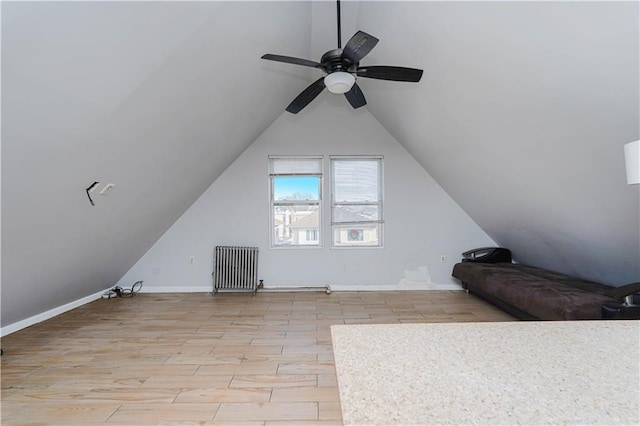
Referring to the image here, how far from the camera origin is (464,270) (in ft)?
13.3

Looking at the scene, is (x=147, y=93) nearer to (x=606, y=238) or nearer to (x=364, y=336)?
(x=364, y=336)

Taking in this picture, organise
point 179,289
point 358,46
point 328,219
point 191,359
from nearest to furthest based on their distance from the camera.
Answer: point 358,46 < point 191,359 < point 179,289 < point 328,219

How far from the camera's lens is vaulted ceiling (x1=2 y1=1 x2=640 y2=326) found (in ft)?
4.67

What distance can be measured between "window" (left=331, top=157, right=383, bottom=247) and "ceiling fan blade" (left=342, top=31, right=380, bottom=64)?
2.59 metres

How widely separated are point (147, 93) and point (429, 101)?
2.44 m

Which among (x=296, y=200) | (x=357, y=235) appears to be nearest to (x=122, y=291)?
(x=296, y=200)

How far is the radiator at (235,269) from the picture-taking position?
169 inches

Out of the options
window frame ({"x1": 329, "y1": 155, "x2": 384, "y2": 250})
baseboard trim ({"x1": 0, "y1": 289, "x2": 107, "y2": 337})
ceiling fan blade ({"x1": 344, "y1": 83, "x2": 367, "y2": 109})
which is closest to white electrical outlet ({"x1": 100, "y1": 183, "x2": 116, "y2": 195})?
baseboard trim ({"x1": 0, "y1": 289, "x2": 107, "y2": 337})

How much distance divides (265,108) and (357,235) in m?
2.32

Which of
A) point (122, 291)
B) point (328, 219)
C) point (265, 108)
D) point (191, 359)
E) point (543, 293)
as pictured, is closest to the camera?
point (191, 359)

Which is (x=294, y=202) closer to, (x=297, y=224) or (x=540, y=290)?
(x=297, y=224)

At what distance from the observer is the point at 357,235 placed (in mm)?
4613

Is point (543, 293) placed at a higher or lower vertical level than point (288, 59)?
lower

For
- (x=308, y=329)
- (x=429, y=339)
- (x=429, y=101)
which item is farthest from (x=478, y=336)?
(x=429, y=101)
